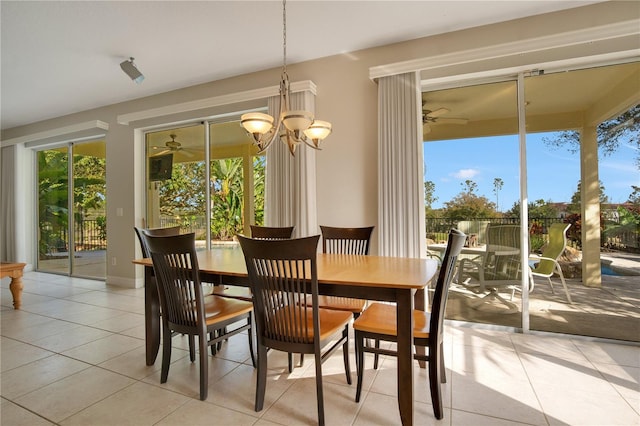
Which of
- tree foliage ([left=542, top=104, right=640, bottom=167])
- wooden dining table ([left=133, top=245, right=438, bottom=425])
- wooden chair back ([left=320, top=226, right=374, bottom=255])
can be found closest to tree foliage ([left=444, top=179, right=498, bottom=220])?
tree foliage ([left=542, top=104, right=640, bottom=167])

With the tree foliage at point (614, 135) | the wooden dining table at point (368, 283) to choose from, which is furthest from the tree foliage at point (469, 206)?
the wooden dining table at point (368, 283)

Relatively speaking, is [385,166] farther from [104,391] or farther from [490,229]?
[104,391]

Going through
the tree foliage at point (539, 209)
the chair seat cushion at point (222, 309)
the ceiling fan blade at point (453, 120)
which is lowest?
the chair seat cushion at point (222, 309)

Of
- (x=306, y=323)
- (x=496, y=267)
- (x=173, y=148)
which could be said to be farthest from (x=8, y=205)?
(x=496, y=267)

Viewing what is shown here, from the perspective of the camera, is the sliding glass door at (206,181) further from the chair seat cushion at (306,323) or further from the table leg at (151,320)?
the chair seat cushion at (306,323)

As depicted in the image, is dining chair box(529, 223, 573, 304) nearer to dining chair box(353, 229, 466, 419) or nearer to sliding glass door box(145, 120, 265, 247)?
dining chair box(353, 229, 466, 419)

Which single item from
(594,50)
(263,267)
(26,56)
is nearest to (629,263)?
(594,50)

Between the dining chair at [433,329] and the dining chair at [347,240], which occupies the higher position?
the dining chair at [347,240]

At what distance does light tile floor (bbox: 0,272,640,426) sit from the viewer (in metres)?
1.76

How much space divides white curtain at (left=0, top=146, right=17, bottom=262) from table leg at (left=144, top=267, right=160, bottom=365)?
5764 mm

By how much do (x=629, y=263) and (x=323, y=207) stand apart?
2.81 meters

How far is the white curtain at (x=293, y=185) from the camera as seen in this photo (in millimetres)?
3498

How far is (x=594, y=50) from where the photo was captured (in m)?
2.65

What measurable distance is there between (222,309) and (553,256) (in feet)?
9.80
